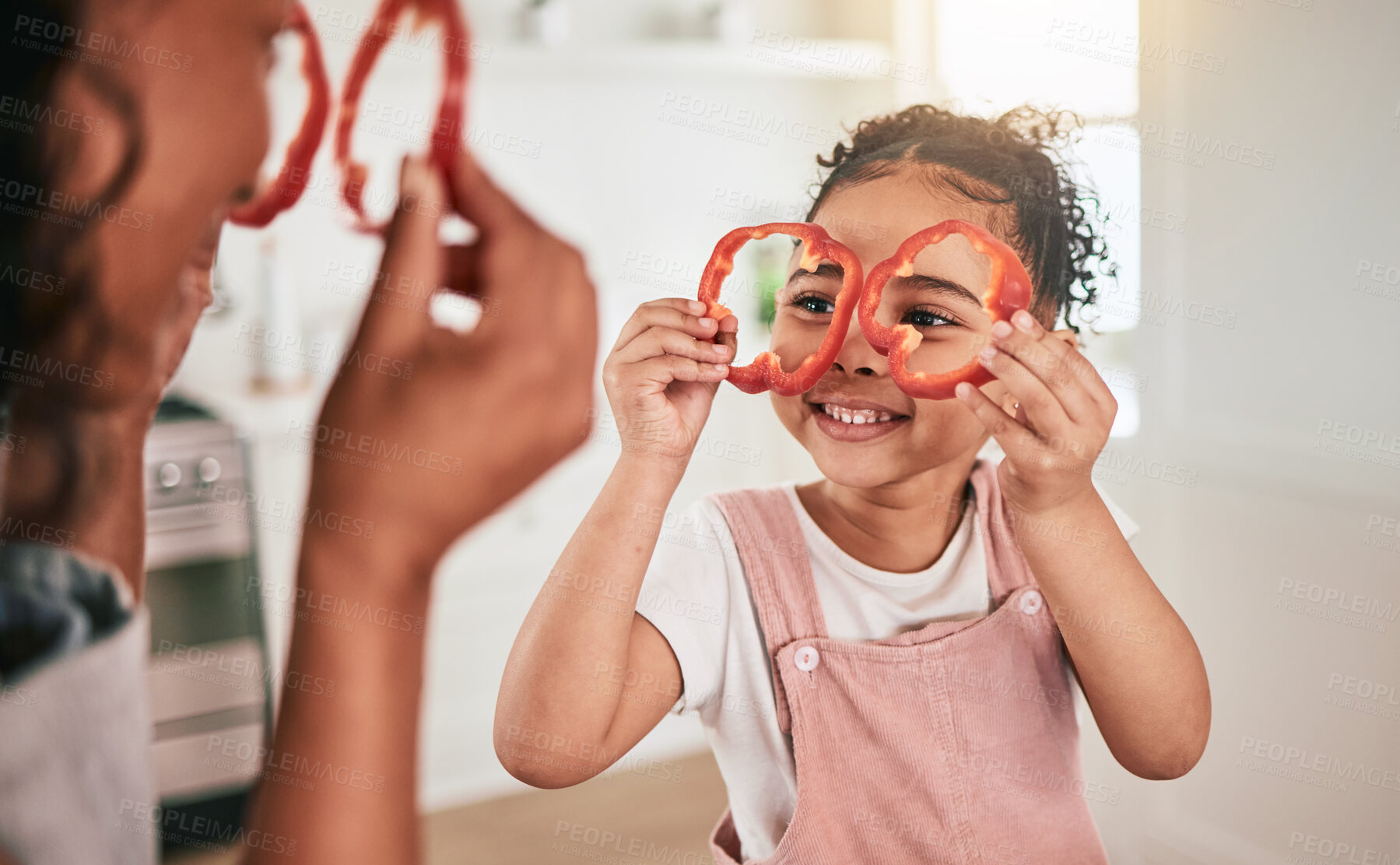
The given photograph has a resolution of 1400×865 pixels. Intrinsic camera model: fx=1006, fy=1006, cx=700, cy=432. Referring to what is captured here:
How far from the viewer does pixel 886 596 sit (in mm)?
861

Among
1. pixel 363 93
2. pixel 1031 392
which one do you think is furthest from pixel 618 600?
pixel 363 93

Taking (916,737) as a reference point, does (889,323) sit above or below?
above

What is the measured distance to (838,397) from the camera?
2.71 ft

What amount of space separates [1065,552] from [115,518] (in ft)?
3.16

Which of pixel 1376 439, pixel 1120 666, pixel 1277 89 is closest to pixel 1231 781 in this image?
pixel 1376 439

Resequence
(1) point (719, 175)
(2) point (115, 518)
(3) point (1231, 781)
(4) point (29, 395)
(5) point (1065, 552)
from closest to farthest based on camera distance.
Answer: (5) point (1065, 552) < (4) point (29, 395) < (2) point (115, 518) < (3) point (1231, 781) < (1) point (719, 175)

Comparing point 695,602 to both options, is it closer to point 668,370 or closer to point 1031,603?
point 668,370

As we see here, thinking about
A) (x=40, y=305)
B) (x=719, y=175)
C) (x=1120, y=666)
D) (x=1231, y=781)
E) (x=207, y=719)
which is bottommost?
(x=1231, y=781)

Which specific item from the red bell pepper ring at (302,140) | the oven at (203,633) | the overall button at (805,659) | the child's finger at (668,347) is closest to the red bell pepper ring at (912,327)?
the child's finger at (668,347)

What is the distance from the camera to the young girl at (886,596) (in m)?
0.73

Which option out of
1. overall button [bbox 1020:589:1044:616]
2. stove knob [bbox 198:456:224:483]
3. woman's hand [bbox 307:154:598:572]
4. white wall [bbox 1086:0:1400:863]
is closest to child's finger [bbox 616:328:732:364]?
overall button [bbox 1020:589:1044:616]

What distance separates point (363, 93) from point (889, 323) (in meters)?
1.08

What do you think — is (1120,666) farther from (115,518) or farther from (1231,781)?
(115,518)

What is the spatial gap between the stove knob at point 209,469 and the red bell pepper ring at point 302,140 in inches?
13.4
